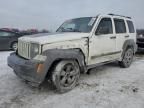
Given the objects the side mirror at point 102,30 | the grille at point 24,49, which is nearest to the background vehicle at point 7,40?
the grille at point 24,49

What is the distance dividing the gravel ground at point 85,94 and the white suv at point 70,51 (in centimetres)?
35

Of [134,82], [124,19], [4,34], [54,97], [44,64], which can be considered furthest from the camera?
[4,34]

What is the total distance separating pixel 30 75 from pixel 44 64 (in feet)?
1.30

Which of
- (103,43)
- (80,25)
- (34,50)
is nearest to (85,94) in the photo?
(34,50)

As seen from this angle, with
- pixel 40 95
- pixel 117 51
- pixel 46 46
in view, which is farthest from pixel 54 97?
pixel 117 51

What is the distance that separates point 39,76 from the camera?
3.91 metres

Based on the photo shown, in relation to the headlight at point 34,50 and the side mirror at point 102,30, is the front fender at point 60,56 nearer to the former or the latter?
the headlight at point 34,50

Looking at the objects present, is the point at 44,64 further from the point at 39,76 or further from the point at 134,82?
the point at 134,82

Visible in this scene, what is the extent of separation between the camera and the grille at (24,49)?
436 centimetres

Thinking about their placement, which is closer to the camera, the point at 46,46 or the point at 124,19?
the point at 46,46

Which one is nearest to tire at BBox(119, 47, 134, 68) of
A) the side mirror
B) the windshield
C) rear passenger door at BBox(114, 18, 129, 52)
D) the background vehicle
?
rear passenger door at BBox(114, 18, 129, 52)

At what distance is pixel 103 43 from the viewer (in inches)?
215

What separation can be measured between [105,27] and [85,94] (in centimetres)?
224

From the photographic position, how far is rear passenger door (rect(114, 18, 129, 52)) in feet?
20.1
